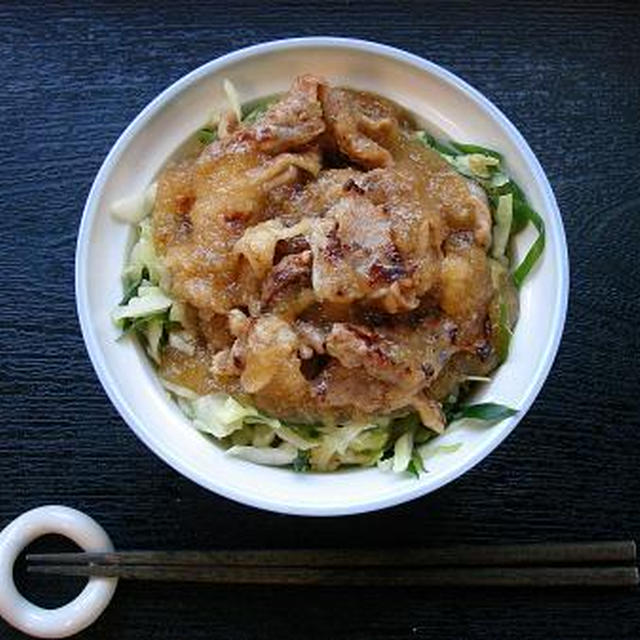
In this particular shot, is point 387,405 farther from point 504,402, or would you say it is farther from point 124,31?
point 124,31

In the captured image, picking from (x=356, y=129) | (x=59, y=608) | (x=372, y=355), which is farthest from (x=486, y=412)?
(x=59, y=608)

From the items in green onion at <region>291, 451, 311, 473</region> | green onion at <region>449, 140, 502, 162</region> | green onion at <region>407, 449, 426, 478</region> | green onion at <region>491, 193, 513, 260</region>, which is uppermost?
green onion at <region>449, 140, 502, 162</region>

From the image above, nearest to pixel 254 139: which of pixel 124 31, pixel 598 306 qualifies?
pixel 124 31

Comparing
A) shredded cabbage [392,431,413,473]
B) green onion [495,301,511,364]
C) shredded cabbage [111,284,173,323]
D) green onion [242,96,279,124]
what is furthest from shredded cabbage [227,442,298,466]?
green onion [242,96,279,124]

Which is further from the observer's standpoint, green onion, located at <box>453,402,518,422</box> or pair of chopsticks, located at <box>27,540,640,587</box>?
pair of chopsticks, located at <box>27,540,640,587</box>

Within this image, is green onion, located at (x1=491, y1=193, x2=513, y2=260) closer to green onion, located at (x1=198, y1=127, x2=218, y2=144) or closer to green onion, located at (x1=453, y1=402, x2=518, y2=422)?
green onion, located at (x1=453, y1=402, x2=518, y2=422)

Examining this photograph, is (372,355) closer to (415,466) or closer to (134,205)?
(415,466)

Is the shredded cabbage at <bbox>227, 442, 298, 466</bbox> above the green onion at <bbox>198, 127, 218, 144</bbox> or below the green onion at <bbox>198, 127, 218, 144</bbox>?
below

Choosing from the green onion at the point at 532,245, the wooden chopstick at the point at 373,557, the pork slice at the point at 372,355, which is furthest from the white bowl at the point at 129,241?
the wooden chopstick at the point at 373,557
